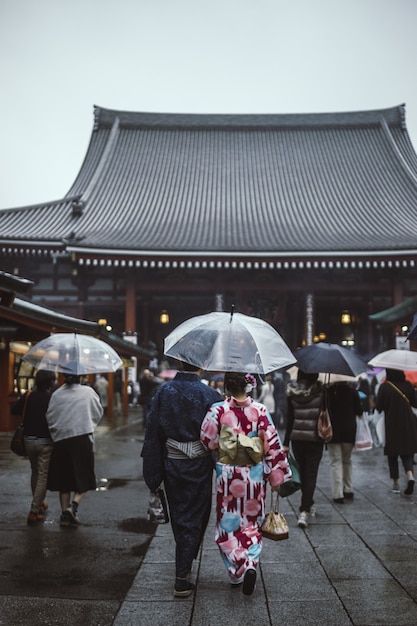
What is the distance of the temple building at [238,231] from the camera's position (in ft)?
67.2

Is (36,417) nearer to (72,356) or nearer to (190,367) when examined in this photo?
(72,356)

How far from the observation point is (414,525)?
6.30 metres

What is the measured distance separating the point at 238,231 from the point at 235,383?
18.3m

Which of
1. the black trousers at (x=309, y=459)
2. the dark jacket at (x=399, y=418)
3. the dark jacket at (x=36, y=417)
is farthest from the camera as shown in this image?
the dark jacket at (x=399, y=418)

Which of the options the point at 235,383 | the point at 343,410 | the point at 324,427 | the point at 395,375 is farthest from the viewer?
the point at 395,375

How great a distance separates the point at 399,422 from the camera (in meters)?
7.95

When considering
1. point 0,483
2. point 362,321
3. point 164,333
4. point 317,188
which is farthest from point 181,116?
point 0,483

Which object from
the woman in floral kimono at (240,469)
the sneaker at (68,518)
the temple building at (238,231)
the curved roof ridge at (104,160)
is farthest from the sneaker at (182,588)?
the curved roof ridge at (104,160)

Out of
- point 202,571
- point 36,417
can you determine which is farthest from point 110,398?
point 202,571

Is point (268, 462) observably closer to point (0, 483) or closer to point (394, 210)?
point (0, 483)

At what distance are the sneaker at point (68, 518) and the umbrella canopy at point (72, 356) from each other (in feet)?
4.46

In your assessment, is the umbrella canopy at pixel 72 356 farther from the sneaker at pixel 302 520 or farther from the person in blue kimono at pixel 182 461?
the sneaker at pixel 302 520

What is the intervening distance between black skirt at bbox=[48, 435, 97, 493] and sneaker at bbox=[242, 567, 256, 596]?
8.30ft

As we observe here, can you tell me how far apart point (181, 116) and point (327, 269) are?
44.0ft
